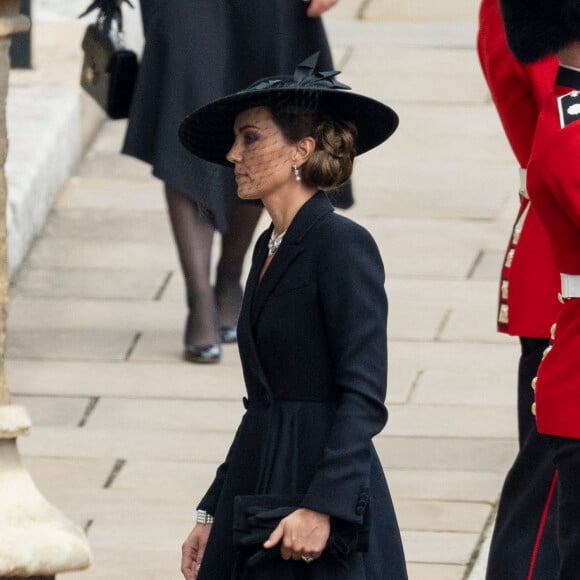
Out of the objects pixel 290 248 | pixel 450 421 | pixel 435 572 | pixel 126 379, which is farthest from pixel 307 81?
pixel 126 379

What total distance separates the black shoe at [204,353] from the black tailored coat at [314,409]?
285cm

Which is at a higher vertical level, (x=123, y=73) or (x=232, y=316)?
(x=123, y=73)

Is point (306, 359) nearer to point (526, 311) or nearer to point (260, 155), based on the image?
point (260, 155)

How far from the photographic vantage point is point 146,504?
534 centimetres

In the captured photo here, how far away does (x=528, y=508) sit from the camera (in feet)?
13.9

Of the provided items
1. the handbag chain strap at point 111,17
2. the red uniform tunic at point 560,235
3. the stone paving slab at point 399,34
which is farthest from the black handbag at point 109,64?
the stone paving slab at point 399,34

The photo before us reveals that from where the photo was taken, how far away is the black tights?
639 centimetres

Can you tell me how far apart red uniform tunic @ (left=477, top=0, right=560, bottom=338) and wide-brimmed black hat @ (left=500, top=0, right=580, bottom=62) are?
48cm

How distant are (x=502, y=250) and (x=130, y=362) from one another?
1.82 m

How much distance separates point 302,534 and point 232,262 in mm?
3314

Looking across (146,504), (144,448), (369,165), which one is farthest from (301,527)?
(369,165)

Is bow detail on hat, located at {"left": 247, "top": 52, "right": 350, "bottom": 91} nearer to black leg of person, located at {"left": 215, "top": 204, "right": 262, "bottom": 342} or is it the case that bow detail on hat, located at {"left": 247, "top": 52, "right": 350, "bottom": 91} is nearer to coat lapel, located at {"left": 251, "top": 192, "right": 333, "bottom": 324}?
coat lapel, located at {"left": 251, "top": 192, "right": 333, "bottom": 324}

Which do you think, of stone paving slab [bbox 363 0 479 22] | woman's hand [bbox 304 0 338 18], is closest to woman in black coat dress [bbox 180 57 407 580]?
woman's hand [bbox 304 0 338 18]

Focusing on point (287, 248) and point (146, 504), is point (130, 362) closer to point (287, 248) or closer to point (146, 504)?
point (146, 504)
